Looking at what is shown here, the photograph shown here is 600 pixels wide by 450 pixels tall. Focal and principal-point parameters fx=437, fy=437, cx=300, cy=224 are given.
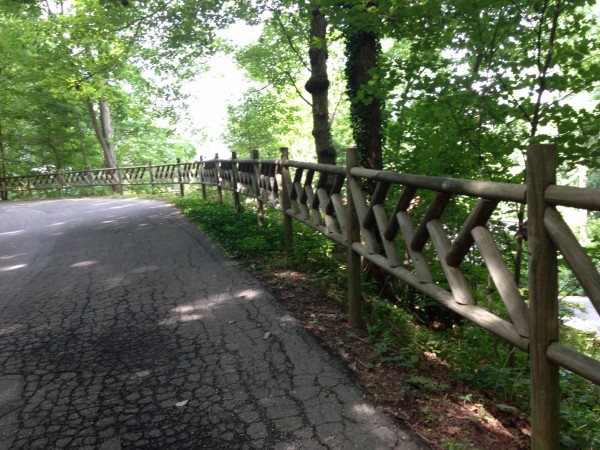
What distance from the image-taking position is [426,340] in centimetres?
397

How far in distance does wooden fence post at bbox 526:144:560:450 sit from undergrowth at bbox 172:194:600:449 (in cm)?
59

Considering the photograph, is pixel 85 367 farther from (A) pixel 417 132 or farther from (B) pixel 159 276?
(A) pixel 417 132

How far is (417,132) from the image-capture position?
16.6ft

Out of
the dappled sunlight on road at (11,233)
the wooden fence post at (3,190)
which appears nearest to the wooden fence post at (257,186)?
the dappled sunlight on road at (11,233)

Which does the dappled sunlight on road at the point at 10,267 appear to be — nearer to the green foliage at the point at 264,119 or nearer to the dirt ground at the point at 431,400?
the dirt ground at the point at 431,400

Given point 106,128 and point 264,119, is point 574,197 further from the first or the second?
point 106,128

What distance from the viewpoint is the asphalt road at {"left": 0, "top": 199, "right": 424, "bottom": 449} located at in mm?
2600

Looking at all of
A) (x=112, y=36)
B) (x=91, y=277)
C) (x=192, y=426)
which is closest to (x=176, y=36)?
(x=112, y=36)

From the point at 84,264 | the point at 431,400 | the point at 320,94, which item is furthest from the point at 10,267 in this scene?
the point at 320,94

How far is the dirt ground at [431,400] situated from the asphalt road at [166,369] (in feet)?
0.45

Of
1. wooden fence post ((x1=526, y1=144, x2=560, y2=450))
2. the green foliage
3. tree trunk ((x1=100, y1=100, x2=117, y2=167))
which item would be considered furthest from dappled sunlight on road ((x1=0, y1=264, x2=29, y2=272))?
tree trunk ((x1=100, y1=100, x2=117, y2=167))

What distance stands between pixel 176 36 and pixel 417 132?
32.0 feet

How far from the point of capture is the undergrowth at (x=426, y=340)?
9.95 ft

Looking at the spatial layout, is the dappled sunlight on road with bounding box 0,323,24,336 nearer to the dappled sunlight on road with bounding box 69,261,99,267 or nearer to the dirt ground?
the dappled sunlight on road with bounding box 69,261,99,267
